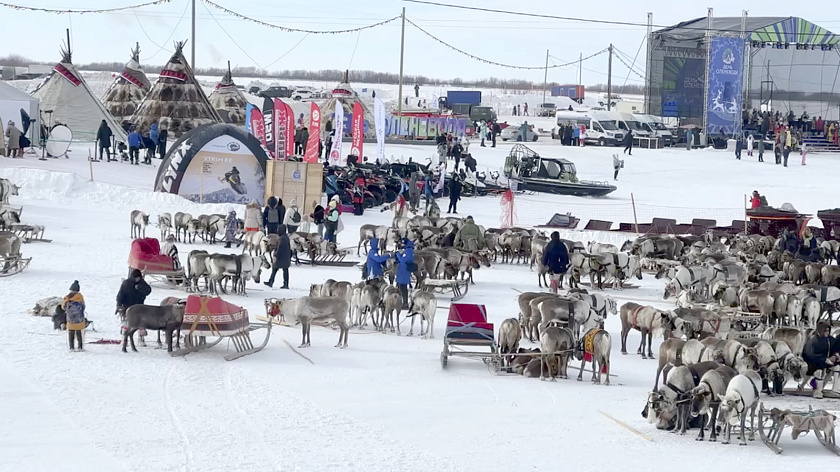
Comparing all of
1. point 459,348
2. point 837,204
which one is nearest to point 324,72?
point 837,204

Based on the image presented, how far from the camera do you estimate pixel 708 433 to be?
1175cm

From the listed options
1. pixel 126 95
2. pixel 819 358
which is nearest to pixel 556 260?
pixel 819 358

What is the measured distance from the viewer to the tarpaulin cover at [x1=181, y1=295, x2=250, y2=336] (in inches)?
534

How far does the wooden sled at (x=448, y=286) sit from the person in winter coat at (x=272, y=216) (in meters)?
4.29

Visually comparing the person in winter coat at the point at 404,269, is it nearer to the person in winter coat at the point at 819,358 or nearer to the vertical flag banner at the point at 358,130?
the person in winter coat at the point at 819,358

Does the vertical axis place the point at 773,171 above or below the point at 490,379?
above

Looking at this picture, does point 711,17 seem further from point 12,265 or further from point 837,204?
point 12,265

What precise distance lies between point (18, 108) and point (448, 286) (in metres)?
20.8

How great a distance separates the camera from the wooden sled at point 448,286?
58.7 ft

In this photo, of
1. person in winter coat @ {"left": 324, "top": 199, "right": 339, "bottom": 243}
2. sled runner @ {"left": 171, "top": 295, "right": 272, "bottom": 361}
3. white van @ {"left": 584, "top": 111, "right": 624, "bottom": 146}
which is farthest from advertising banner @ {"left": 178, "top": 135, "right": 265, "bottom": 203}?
white van @ {"left": 584, "top": 111, "right": 624, "bottom": 146}

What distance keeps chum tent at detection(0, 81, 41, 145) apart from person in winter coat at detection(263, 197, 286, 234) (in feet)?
48.4

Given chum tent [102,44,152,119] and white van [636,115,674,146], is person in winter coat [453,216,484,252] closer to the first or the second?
chum tent [102,44,152,119]

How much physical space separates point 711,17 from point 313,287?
38.8 meters

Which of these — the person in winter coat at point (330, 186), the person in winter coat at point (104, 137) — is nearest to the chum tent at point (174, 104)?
the person in winter coat at point (104, 137)
